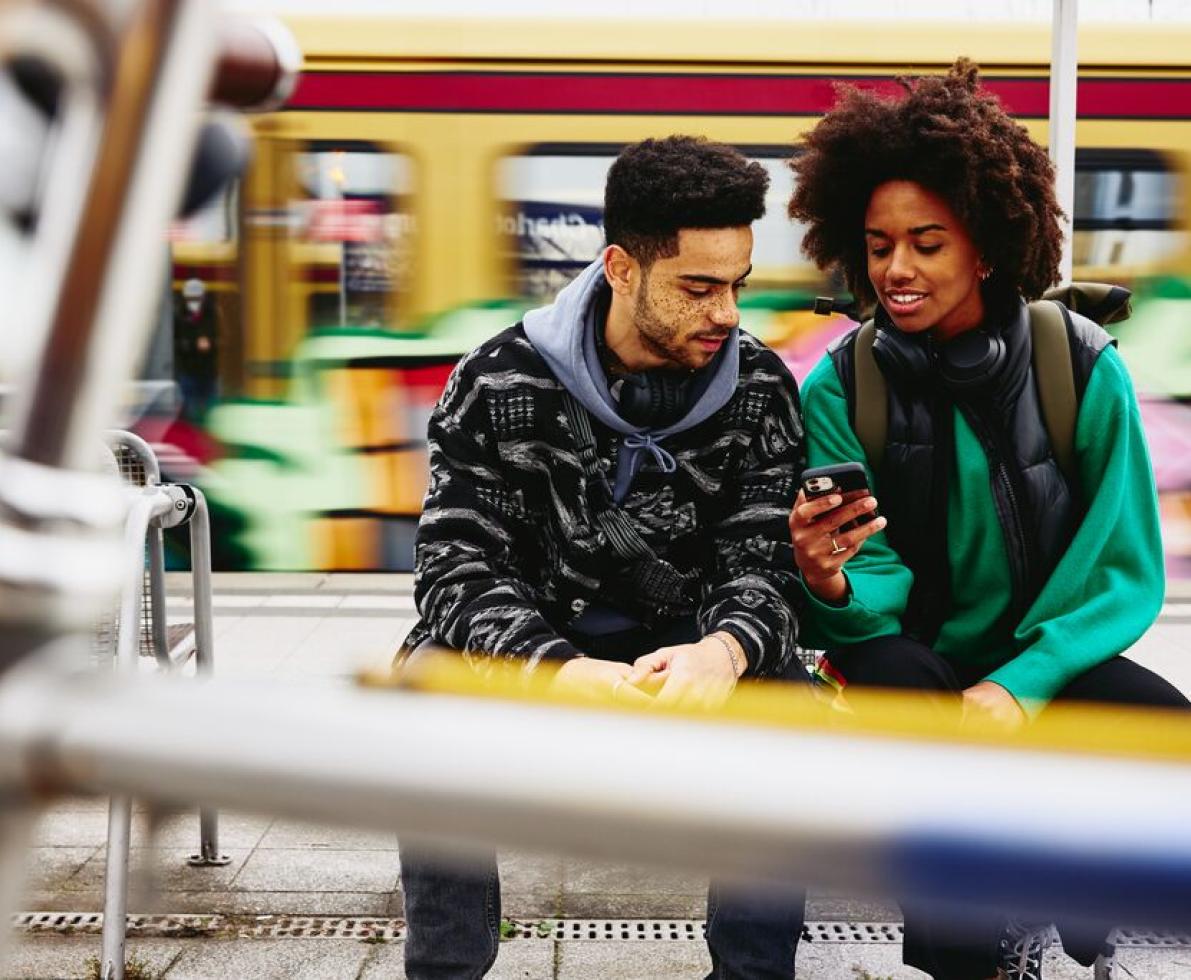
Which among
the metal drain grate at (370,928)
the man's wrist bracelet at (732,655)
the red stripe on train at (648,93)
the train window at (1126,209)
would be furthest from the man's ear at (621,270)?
the train window at (1126,209)

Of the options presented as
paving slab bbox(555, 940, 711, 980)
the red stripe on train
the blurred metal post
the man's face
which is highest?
the red stripe on train

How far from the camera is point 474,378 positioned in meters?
2.35

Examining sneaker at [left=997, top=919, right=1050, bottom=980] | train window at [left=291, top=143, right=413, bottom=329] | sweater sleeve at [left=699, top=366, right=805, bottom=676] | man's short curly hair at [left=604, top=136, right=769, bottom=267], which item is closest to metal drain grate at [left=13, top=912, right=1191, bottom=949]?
sneaker at [left=997, top=919, right=1050, bottom=980]

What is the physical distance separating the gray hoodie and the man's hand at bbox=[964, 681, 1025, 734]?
67cm

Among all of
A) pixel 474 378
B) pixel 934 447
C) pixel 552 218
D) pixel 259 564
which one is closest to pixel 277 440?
pixel 259 564

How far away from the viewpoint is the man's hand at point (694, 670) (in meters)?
1.97

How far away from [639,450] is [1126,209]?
451 cm

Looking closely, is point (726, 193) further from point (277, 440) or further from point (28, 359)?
point (277, 440)

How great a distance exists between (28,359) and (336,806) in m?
0.18

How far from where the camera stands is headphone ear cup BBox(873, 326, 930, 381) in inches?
91.3

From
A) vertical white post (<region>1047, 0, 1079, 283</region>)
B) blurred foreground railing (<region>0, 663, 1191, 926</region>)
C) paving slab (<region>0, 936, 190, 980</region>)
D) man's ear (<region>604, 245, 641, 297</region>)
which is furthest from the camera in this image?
vertical white post (<region>1047, 0, 1079, 283</region>)

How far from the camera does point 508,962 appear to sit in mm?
2771

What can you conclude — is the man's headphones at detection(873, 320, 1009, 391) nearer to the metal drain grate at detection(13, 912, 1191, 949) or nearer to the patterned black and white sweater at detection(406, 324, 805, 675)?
the patterned black and white sweater at detection(406, 324, 805, 675)

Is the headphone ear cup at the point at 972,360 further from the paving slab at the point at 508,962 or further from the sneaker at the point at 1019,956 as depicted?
the paving slab at the point at 508,962
